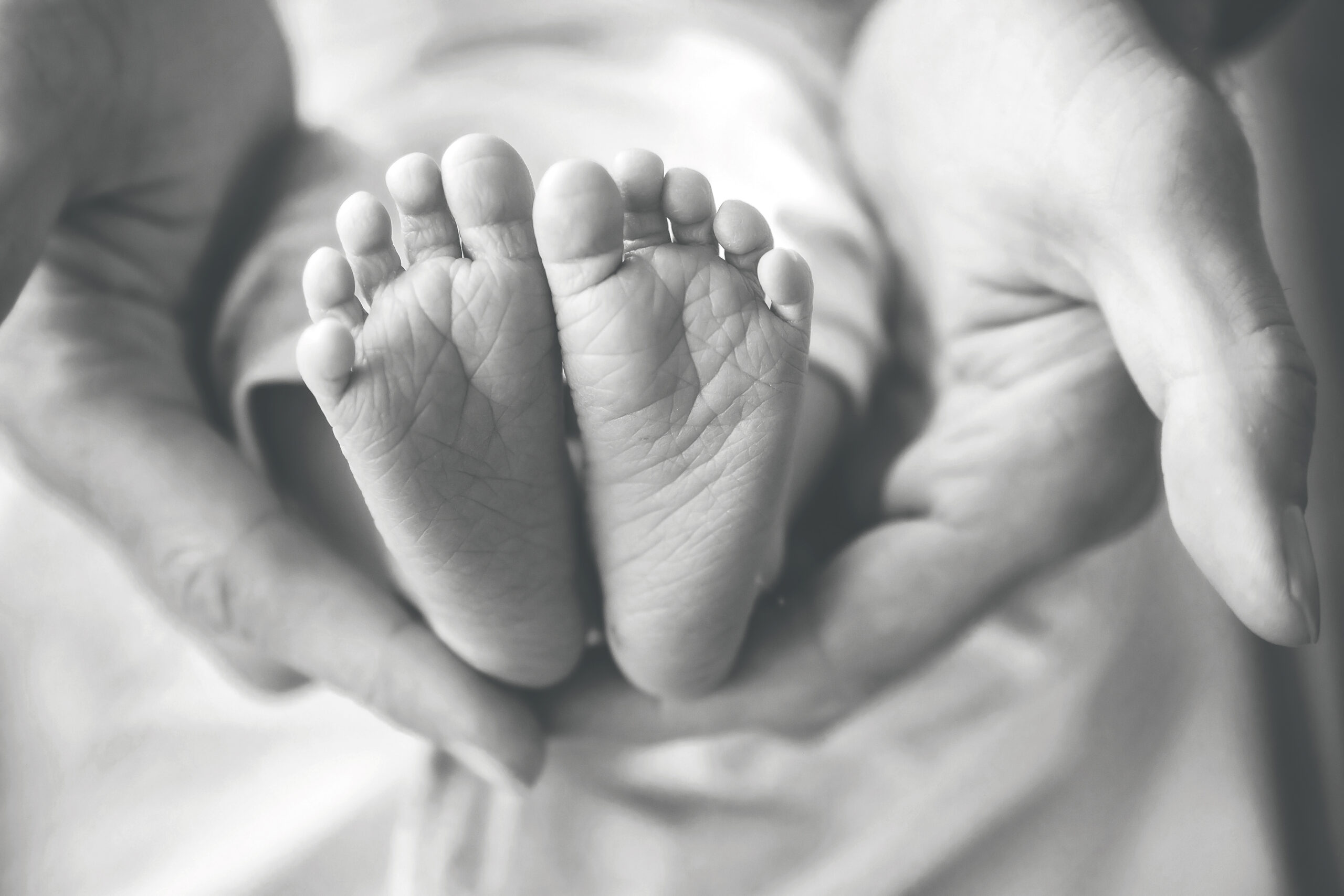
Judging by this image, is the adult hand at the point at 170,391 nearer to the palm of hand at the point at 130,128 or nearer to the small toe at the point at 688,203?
the palm of hand at the point at 130,128

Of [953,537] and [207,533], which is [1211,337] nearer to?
[953,537]

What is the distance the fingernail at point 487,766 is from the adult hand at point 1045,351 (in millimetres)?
56

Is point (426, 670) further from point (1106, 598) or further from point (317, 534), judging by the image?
point (1106, 598)

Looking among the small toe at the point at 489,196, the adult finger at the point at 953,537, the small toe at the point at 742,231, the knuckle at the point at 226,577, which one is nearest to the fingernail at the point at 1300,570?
the adult finger at the point at 953,537

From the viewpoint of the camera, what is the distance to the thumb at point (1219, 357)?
0.54 m

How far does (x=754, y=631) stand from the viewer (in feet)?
2.51

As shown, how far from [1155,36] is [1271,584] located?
13.2 inches

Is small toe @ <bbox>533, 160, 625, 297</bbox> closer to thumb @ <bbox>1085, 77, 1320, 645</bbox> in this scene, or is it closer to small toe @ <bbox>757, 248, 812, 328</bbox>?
small toe @ <bbox>757, 248, 812, 328</bbox>

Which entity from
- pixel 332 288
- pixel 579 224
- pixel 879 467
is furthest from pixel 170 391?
pixel 879 467

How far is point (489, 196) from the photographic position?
0.52 metres

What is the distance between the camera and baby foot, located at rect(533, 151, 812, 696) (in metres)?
0.53

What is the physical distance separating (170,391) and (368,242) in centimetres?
32

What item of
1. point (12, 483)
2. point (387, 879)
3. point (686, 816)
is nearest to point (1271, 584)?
point (686, 816)

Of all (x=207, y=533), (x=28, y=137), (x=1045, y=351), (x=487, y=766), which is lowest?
(x=487, y=766)
